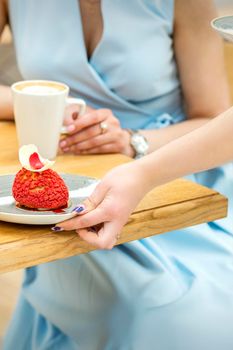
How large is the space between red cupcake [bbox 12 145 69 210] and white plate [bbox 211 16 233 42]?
10.7 inches

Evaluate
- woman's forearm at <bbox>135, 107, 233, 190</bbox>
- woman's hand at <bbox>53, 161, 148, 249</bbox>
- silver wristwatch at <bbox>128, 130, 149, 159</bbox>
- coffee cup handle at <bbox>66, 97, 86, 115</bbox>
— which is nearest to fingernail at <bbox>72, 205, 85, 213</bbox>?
woman's hand at <bbox>53, 161, 148, 249</bbox>

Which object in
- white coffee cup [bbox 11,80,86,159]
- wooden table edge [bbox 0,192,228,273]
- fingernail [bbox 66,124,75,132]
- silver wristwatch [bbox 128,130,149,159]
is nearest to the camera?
wooden table edge [bbox 0,192,228,273]

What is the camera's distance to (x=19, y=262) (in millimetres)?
902

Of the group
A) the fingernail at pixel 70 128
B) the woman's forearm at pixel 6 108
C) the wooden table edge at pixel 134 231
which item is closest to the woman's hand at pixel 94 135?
the fingernail at pixel 70 128

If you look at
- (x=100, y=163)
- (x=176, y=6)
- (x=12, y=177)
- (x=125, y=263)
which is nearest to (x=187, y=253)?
(x=125, y=263)

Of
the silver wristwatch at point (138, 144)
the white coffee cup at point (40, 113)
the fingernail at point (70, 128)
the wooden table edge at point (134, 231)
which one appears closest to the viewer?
the wooden table edge at point (134, 231)

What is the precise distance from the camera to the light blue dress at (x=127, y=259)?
123 cm

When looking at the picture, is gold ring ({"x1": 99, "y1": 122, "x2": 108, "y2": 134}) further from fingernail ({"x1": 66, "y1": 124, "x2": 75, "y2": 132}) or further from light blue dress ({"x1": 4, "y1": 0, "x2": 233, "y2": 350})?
light blue dress ({"x1": 4, "y1": 0, "x2": 233, "y2": 350})

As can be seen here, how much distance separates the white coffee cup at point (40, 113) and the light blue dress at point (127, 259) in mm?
238

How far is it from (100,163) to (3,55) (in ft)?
2.16

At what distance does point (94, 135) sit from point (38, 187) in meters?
0.38

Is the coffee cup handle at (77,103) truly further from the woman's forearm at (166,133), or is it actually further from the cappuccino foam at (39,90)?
the woman's forearm at (166,133)

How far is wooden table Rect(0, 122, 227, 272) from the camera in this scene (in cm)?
91

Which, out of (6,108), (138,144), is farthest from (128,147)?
(6,108)
